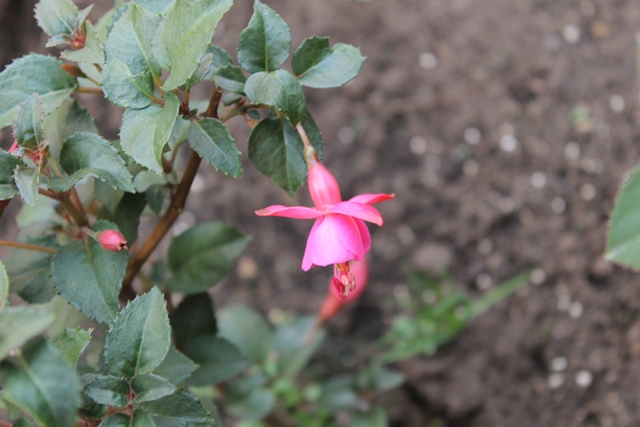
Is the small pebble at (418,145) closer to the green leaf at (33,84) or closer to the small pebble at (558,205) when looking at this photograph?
the small pebble at (558,205)

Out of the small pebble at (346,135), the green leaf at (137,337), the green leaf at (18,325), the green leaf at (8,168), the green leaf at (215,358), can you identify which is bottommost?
the small pebble at (346,135)

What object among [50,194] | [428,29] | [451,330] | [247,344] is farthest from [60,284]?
[428,29]

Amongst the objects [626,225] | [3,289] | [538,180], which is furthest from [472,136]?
[3,289]

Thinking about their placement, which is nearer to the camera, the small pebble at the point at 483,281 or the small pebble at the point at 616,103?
the small pebble at the point at 483,281

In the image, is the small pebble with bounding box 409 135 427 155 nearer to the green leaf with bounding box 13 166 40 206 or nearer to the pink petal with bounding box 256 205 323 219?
the pink petal with bounding box 256 205 323 219

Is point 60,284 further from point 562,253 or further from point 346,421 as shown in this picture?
point 562,253

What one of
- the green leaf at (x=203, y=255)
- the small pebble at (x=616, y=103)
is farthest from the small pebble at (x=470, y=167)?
the green leaf at (x=203, y=255)

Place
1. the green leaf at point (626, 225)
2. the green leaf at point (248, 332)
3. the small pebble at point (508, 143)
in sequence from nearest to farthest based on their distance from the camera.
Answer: the green leaf at point (626, 225)
the green leaf at point (248, 332)
the small pebble at point (508, 143)
